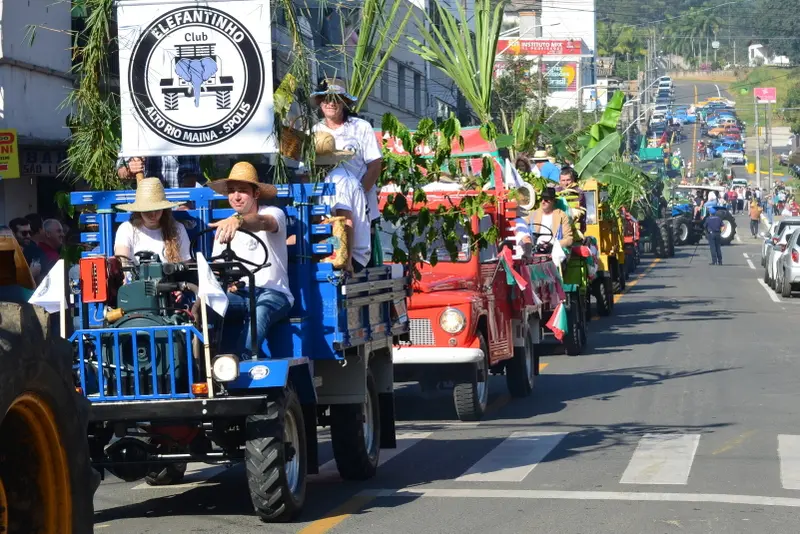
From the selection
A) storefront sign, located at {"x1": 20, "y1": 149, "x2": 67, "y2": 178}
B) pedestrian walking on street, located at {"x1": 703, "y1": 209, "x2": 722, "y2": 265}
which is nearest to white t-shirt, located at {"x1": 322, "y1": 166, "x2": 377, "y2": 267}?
storefront sign, located at {"x1": 20, "y1": 149, "x2": 67, "y2": 178}

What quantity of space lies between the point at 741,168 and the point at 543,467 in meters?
138

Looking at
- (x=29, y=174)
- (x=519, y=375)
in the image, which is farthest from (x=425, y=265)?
(x=29, y=174)

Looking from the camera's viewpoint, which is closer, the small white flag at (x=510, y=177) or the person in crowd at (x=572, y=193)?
the small white flag at (x=510, y=177)

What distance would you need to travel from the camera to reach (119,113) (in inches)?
384

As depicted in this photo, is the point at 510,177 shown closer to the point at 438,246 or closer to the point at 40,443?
the point at 438,246

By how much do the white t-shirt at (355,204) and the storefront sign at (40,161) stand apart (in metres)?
11.4

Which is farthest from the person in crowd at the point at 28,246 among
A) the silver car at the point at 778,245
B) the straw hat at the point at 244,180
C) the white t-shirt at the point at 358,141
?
the silver car at the point at 778,245

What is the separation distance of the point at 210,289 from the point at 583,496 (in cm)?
290

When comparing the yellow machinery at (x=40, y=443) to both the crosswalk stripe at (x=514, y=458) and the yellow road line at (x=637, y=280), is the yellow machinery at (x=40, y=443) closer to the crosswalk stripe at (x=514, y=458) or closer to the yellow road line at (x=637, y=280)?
the crosswalk stripe at (x=514, y=458)

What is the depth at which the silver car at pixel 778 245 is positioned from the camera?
107ft

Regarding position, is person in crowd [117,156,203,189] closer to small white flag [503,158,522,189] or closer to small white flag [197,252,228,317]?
small white flag [197,252,228,317]

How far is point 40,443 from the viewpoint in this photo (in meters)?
5.29

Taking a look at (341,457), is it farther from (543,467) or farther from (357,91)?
(357,91)

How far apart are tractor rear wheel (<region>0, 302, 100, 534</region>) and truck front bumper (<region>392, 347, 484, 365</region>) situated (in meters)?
7.51
